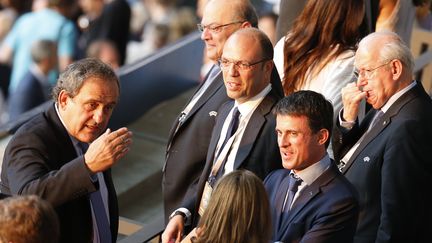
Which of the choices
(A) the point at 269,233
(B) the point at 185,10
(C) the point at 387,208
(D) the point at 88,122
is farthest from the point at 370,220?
(B) the point at 185,10

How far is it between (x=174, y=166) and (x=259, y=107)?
722 millimetres

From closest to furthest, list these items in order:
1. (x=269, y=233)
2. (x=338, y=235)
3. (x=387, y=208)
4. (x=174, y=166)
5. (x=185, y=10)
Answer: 1. (x=269, y=233)
2. (x=338, y=235)
3. (x=387, y=208)
4. (x=174, y=166)
5. (x=185, y=10)

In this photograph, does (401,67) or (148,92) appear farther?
(148,92)

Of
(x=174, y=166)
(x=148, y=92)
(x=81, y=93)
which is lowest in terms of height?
(x=148, y=92)

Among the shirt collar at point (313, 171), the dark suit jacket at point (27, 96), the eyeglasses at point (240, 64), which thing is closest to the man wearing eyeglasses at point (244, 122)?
the eyeglasses at point (240, 64)

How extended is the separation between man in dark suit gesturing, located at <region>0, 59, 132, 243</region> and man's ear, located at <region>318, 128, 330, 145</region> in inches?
32.5

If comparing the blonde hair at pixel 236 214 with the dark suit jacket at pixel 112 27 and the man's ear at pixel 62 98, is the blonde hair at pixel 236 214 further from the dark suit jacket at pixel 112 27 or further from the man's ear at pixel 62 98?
the dark suit jacket at pixel 112 27

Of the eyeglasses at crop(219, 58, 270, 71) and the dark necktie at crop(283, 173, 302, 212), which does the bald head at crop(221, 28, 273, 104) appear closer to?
the eyeglasses at crop(219, 58, 270, 71)

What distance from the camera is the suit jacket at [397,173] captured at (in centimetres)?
521

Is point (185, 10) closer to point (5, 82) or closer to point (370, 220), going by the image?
point (5, 82)

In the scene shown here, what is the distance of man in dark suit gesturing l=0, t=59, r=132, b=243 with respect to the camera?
4715 millimetres

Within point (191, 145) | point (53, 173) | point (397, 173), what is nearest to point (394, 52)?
point (397, 173)

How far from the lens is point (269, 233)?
4414 mm

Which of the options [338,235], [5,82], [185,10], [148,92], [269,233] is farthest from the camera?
[185,10]
